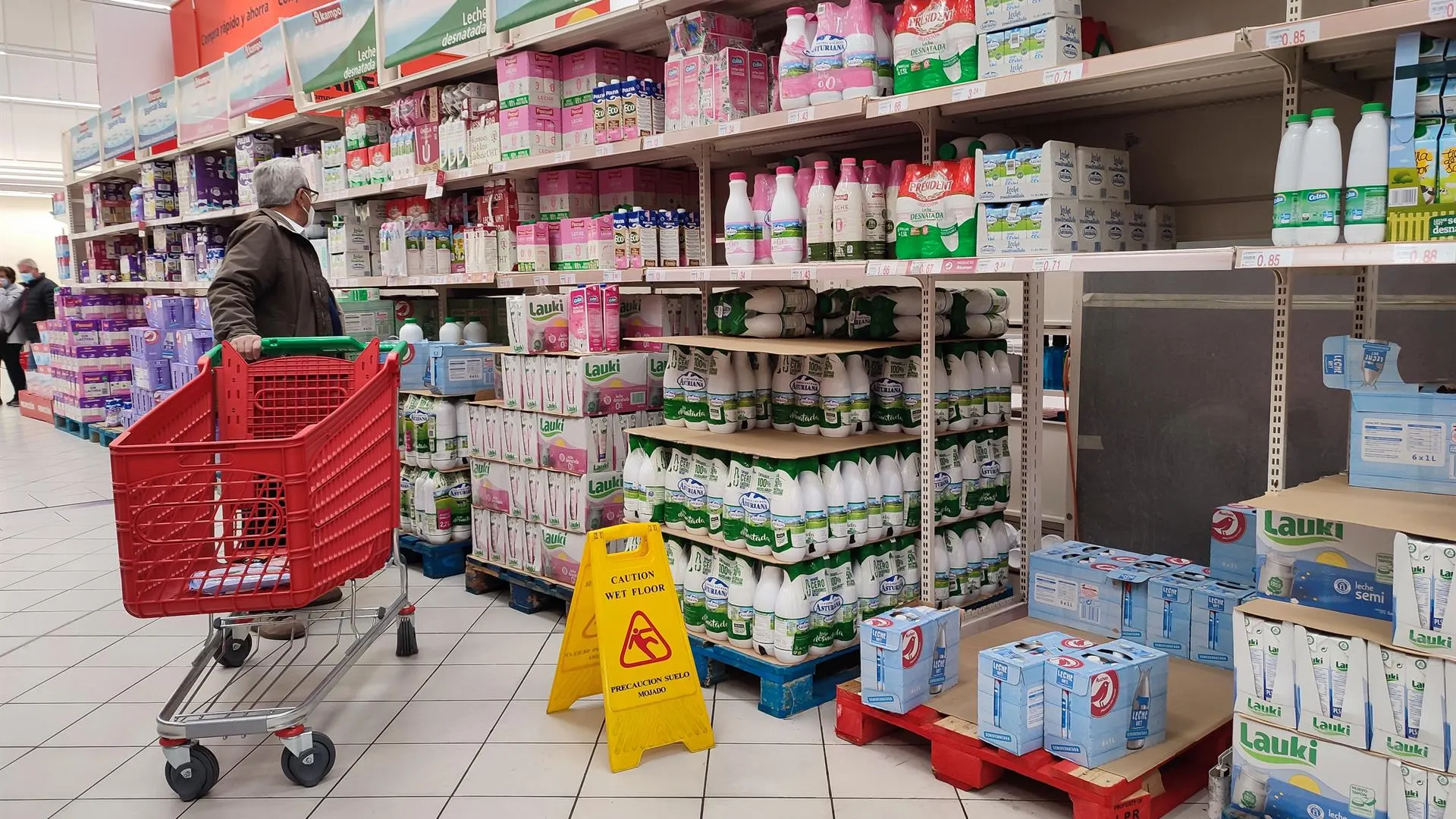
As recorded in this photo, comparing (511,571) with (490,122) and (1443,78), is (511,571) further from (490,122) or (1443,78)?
(1443,78)

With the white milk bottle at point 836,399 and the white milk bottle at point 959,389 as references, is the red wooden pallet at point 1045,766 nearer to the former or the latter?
the white milk bottle at point 836,399

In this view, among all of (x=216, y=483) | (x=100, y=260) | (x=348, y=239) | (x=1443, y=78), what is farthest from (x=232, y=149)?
(x=1443, y=78)

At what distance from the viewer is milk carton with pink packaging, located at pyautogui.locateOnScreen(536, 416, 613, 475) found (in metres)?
4.07

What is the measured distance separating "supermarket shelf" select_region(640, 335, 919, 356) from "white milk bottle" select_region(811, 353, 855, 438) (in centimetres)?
8

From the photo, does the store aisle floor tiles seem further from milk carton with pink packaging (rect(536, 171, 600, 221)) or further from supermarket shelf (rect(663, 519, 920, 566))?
milk carton with pink packaging (rect(536, 171, 600, 221))

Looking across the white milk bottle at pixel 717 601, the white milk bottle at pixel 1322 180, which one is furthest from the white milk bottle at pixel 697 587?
the white milk bottle at pixel 1322 180

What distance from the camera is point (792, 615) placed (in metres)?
3.13

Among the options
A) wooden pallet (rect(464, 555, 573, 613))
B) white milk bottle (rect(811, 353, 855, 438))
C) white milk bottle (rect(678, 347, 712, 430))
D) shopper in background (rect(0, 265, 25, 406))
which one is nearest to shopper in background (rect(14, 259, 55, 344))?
shopper in background (rect(0, 265, 25, 406))

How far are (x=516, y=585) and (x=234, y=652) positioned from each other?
113 centimetres

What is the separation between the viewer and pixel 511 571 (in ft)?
14.5

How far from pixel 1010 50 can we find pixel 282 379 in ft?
8.32

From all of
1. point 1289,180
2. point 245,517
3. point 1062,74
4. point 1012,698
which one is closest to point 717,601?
point 1012,698

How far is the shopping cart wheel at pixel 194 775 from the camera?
106 inches

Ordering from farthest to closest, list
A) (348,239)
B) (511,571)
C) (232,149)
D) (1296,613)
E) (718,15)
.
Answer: (232,149) < (348,239) < (511,571) < (718,15) < (1296,613)
